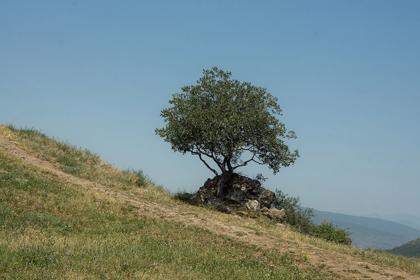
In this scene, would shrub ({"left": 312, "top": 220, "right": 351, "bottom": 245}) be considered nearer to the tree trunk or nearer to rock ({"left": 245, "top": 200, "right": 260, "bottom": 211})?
rock ({"left": 245, "top": 200, "right": 260, "bottom": 211})

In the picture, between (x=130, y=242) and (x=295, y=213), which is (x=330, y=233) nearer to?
(x=295, y=213)

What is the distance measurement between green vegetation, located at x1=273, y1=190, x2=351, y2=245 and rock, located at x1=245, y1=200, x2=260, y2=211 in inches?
131

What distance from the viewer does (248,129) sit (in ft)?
111

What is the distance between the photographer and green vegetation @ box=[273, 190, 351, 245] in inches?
1268

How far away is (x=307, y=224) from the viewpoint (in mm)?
34719

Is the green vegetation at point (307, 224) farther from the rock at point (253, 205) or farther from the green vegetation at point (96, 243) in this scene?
the green vegetation at point (96, 243)

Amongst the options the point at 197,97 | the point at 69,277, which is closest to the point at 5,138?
the point at 197,97

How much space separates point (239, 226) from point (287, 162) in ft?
38.7

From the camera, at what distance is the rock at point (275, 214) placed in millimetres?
33469

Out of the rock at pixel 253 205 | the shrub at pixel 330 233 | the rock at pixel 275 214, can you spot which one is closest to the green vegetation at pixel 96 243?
the rock at pixel 253 205

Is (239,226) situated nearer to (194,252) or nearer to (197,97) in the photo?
(194,252)

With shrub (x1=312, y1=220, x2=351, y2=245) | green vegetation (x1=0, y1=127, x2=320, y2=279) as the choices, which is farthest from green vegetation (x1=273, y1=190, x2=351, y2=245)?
green vegetation (x1=0, y1=127, x2=320, y2=279)

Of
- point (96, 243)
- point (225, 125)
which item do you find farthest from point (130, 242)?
point (225, 125)

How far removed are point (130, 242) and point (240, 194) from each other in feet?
67.7
